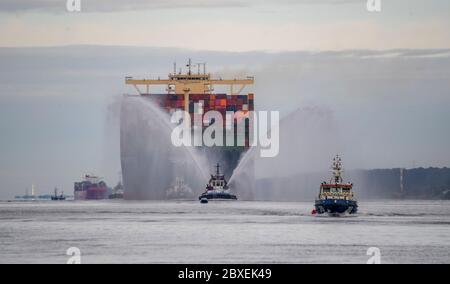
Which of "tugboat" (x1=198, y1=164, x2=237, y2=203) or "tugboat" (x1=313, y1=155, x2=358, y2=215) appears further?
"tugboat" (x1=198, y1=164, x2=237, y2=203)

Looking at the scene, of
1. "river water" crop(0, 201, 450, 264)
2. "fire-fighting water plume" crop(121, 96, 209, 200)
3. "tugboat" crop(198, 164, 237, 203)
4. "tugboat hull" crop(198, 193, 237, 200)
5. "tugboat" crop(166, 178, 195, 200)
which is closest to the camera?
"river water" crop(0, 201, 450, 264)

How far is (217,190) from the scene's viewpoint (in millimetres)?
136125

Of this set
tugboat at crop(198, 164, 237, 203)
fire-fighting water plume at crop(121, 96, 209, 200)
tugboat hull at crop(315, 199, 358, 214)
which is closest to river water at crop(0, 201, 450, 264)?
tugboat hull at crop(315, 199, 358, 214)

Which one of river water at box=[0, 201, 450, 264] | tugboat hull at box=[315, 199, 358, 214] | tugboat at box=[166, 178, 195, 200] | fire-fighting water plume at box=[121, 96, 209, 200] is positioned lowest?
river water at box=[0, 201, 450, 264]

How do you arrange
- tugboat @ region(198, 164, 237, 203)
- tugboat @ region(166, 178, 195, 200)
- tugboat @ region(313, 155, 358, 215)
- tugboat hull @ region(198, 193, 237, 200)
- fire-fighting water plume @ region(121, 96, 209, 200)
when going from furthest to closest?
tugboat @ region(166, 178, 195, 200) < fire-fighting water plume @ region(121, 96, 209, 200) < tugboat hull @ region(198, 193, 237, 200) < tugboat @ region(198, 164, 237, 203) < tugboat @ region(313, 155, 358, 215)

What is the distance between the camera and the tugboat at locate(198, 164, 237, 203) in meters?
136

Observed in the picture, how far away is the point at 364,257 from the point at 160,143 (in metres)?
Answer: 96.7

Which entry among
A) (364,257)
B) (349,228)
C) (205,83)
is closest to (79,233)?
(349,228)

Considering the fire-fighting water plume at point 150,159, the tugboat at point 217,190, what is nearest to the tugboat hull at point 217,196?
the tugboat at point 217,190

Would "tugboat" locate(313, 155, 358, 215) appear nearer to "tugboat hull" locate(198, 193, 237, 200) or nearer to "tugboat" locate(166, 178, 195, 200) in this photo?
"tugboat hull" locate(198, 193, 237, 200)

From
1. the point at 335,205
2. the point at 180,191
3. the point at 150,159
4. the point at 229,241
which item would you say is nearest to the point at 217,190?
the point at 180,191

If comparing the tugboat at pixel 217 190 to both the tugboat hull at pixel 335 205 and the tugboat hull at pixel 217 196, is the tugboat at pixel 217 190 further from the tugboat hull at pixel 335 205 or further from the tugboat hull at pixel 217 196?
the tugboat hull at pixel 335 205

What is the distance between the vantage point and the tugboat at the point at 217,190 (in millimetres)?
135625

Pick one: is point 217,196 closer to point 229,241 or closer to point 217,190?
point 217,190
